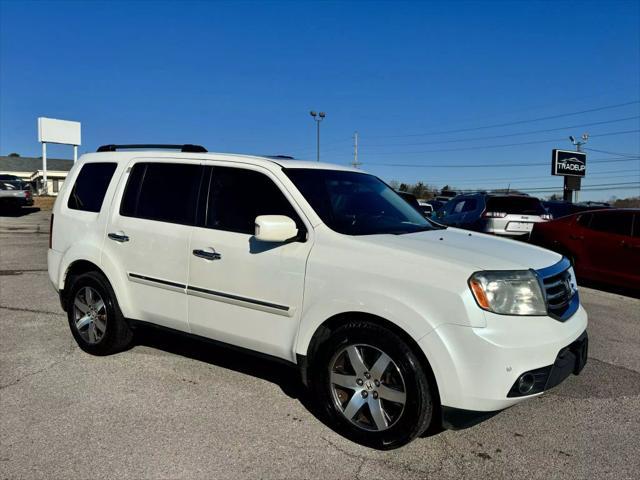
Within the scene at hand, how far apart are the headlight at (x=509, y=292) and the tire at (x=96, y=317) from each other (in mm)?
3186

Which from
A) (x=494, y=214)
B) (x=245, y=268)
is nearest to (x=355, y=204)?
(x=245, y=268)

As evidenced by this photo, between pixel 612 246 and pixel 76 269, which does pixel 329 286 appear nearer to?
pixel 76 269

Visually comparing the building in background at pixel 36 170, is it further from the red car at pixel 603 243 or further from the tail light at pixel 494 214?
the red car at pixel 603 243

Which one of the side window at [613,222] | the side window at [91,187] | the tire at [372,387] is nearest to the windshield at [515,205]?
the side window at [613,222]

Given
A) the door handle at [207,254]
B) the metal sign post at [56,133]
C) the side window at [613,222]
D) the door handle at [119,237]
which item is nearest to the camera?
the door handle at [207,254]

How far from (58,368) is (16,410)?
2.78 ft

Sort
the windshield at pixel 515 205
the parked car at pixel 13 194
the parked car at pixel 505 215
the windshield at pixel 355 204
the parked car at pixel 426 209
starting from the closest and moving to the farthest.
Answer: the windshield at pixel 355 204, the parked car at pixel 426 209, the parked car at pixel 505 215, the windshield at pixel 515 205, the parked car at pixel 13 194

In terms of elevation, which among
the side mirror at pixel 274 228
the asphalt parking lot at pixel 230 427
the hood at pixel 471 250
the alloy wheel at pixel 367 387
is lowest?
the asphalt parking lot at pixel 230 427

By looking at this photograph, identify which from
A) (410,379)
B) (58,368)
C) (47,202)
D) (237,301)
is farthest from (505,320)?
(47,202)

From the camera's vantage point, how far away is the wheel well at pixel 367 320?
3.03m

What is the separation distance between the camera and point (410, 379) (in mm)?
3043

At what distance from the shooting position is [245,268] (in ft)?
12.2

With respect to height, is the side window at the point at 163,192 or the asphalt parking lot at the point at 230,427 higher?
the side window at the point at 163,192

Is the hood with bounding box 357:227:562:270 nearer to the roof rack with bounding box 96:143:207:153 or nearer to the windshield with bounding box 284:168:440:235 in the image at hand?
the windshield with bounding box 284:168:440:235
